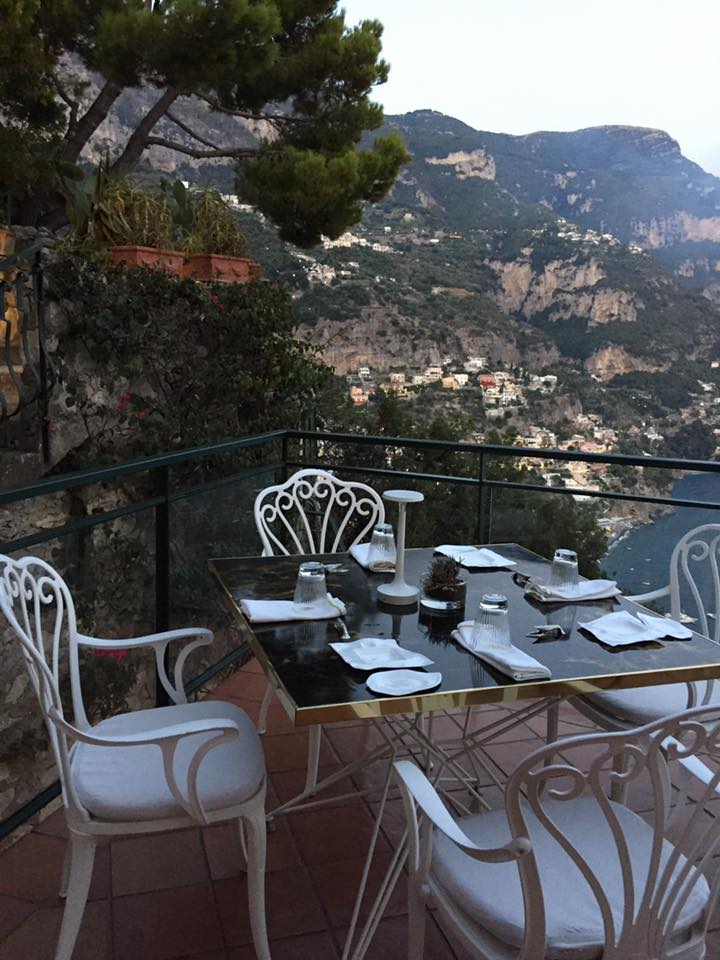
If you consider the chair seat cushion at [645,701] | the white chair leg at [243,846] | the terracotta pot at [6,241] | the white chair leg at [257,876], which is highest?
the terracotta pot at [6,241]

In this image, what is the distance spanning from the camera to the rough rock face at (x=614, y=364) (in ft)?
44.5

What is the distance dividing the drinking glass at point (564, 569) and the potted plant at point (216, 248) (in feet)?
12.4

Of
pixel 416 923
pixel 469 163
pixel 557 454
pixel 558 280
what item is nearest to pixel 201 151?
pixel 557 454

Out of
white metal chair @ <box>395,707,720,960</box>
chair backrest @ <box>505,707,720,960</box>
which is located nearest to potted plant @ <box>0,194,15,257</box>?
white metal chair @ <box>395,707,720,960</box>

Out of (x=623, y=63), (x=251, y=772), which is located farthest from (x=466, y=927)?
(x=623, y=63)

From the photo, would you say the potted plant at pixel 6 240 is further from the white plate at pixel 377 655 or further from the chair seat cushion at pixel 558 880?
the chair seat cushion at pixel 558 880

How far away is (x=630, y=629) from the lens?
1769 mm

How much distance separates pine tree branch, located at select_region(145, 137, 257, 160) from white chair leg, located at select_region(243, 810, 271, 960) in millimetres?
6804

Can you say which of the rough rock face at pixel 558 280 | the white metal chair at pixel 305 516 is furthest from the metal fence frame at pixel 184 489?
the rough rock face at pixel 558 280

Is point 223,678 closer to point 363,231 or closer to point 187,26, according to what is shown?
point 187,26

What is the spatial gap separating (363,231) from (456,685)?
13.6 metres

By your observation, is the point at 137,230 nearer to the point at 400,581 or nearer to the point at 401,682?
the point at 400,581

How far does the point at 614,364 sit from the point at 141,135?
30.1 ft

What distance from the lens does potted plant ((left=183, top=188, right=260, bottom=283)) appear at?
5.21 metres
